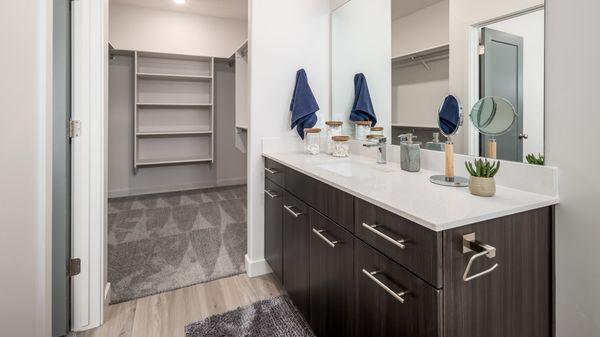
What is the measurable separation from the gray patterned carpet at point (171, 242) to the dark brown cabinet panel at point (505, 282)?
1.71 m

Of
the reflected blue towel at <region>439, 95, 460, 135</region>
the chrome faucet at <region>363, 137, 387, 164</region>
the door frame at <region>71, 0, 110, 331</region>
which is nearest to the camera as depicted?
the reflected blue towel at <region>439, 95, 460, 135</region>

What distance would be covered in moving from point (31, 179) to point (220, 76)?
4.01 metres

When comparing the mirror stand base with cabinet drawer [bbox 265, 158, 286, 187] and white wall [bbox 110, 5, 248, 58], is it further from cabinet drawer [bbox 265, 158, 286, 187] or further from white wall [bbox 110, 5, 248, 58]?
white wall [bbox 110, 5, 248, 58]

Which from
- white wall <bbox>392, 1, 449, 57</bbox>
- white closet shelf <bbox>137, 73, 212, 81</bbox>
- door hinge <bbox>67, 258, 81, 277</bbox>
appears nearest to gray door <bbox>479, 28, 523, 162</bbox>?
white wall <bbox>392, 1, 449, 57</bbox>

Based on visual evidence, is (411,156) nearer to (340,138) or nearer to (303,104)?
(340,138)

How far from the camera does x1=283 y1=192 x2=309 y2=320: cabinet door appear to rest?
1.52m

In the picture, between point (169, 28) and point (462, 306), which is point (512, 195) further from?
point (169, 28)

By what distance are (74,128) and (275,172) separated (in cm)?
110

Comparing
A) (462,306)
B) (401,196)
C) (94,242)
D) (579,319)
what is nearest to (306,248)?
(401,196)

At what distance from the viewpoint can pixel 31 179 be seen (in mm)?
1048

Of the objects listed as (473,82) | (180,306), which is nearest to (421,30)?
(473,82)

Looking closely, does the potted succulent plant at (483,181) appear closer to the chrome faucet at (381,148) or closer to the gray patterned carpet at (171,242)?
the chrome faucet at (381,148)

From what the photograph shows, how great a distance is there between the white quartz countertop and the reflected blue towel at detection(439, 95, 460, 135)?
233 millimetres

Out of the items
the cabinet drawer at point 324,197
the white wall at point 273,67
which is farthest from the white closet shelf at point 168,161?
the cabinet drawer at point 324,197
